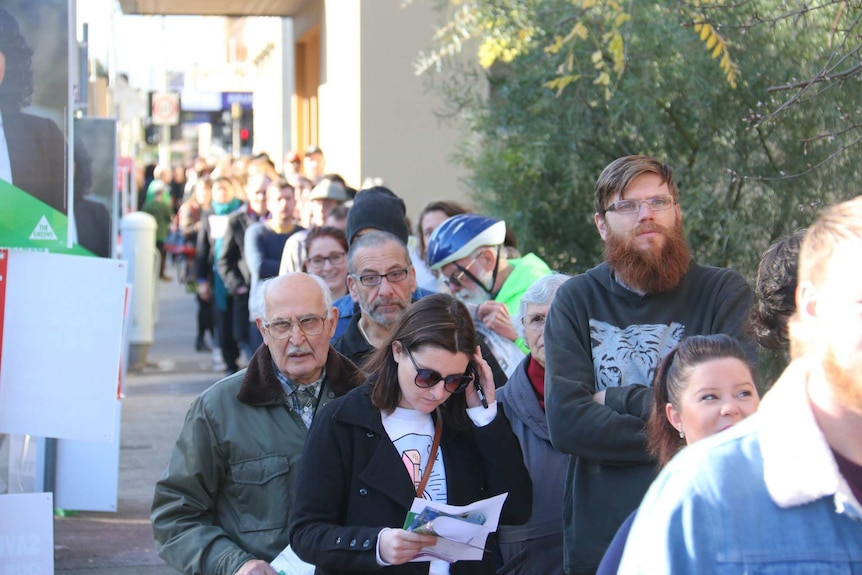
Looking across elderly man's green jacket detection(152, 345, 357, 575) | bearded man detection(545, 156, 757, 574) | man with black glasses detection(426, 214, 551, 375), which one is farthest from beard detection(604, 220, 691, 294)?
man with black glasses detection(426, 214, 551, 375)

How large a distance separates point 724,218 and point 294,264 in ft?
9.48

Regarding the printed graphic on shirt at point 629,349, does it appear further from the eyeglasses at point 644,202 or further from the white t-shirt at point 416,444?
the white t-shirt at point 416,444

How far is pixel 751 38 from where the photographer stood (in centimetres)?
752

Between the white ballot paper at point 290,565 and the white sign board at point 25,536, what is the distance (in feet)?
7.35

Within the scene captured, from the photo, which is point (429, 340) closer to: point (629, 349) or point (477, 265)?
point (629, 349)

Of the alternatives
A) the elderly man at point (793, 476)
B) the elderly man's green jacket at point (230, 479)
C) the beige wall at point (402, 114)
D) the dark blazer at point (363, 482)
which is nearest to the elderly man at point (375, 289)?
the elderly man's green jacket at point (230, 479)

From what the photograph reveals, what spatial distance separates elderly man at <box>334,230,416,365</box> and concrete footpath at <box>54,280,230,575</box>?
2.59 metres

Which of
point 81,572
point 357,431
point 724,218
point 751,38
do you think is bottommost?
point 81,572

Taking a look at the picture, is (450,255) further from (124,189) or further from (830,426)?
(124,189)

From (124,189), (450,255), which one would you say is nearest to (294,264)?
(450,255)

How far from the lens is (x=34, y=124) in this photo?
601 centimetres

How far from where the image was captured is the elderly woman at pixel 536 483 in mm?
4355

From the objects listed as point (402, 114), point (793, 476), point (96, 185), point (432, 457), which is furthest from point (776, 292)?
point (402, 114)

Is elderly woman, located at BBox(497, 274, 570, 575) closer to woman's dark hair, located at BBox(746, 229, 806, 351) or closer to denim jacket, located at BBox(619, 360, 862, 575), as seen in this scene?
woman's dark hair, located at BBox(746, 229, 806, 351)
